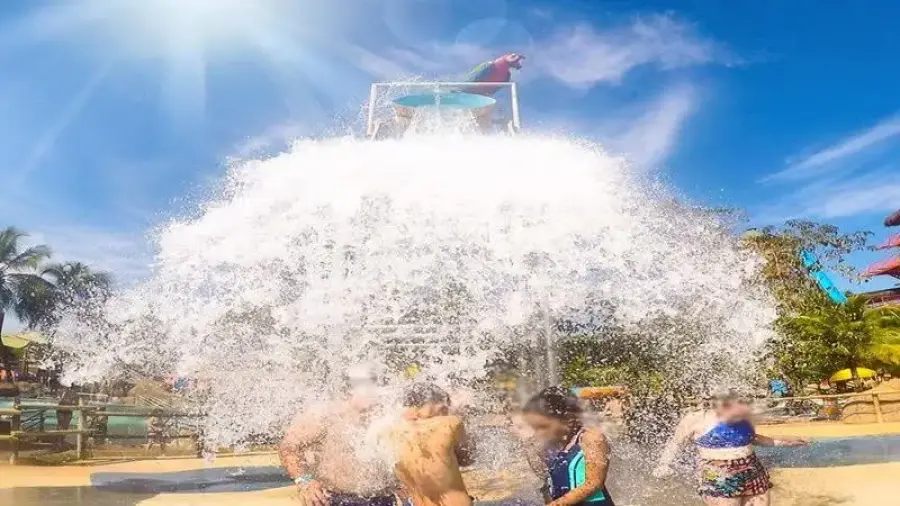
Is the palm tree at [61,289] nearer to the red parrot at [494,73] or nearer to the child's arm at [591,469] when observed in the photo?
the red parrot at [494,73]

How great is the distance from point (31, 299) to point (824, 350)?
1489 inches

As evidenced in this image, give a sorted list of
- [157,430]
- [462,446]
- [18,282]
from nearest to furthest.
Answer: [462,446] < [157,430] < [18,282]

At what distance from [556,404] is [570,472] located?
1.15 feet

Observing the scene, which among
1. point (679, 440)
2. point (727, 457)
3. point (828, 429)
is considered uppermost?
point (679, 440)

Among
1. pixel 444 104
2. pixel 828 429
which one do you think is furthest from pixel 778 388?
pixel 444 104

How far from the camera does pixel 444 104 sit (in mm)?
24656

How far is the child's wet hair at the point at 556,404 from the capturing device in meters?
3.88

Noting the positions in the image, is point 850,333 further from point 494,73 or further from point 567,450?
point 567,450

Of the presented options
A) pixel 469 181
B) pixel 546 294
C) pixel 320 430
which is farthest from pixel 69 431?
pixel 320 430

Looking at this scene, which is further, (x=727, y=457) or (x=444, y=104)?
(x=444, y=104)

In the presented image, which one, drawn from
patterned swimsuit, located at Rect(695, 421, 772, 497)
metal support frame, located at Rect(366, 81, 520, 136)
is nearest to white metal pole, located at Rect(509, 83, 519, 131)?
metal support frame, located at Rect(366, 81, 520, 136)

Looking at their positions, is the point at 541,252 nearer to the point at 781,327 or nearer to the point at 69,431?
the point at 69,431

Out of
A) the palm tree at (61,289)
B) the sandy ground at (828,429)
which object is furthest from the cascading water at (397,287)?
the palm tree at (61,289)

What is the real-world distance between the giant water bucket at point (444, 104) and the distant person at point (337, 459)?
2042 centimetres
